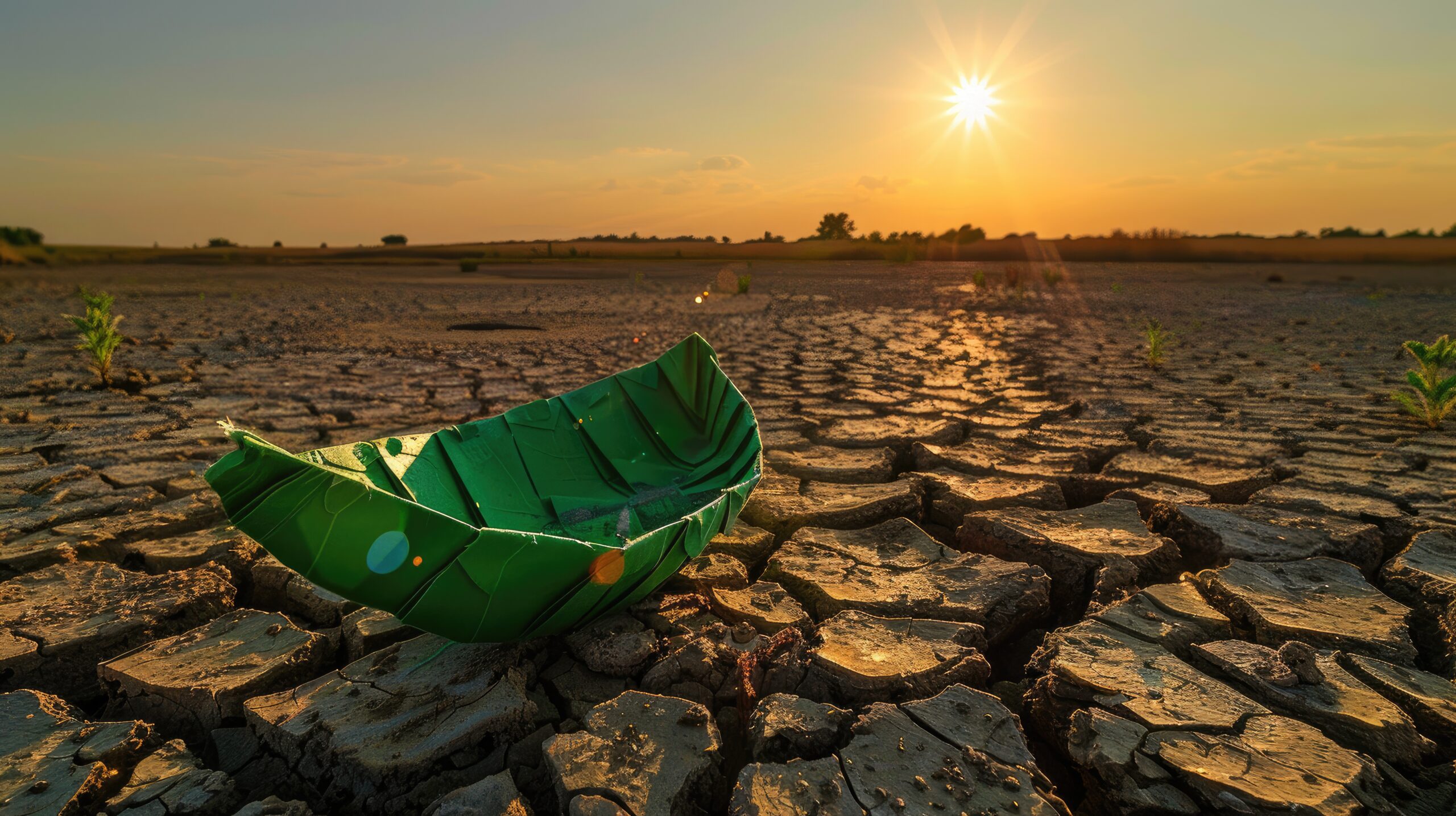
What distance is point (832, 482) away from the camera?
92.9 inches

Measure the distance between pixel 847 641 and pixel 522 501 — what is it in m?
0.92

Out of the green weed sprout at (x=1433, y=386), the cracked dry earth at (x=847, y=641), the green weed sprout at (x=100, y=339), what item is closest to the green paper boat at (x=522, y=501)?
the cracked dry earth at (x=847, y=641)

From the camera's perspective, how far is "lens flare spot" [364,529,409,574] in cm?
101

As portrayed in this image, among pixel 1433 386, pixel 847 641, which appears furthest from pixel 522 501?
pixel 1433 386

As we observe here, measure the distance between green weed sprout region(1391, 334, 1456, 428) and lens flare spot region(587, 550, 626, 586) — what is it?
11.4 ft

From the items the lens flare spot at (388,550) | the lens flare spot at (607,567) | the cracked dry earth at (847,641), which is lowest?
the cracked dry earth at (847,641)

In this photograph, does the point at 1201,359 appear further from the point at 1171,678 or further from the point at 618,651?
the point at 618,651

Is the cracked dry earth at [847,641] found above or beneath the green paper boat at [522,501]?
beneath

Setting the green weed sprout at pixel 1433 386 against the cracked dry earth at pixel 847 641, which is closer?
the cracked dry earth at pixel 847 641

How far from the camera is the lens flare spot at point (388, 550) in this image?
1012 millimetres

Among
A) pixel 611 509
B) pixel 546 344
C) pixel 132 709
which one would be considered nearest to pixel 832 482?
pixel 611 509

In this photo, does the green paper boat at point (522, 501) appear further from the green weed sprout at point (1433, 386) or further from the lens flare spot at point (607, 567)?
the green weed sprout at point (1433, 386)

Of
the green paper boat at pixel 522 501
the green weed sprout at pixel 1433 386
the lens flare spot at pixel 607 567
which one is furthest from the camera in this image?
the green weed sprout at pixel 1433 386

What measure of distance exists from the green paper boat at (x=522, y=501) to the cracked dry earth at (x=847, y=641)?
0.20m
